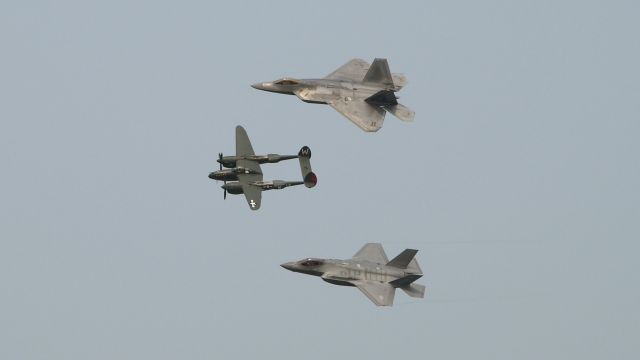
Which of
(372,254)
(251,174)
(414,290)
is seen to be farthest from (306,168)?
(414,290)

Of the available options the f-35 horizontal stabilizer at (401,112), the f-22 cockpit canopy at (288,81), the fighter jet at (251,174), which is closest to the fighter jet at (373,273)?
the fighter jet at (251,174)

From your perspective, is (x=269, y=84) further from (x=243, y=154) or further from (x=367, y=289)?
(x=367, y=289)

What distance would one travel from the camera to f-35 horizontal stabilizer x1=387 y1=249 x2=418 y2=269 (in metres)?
134

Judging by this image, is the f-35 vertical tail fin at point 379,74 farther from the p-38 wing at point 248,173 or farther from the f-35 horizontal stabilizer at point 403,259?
the f-35 horizontal stabilizer at point 403,259

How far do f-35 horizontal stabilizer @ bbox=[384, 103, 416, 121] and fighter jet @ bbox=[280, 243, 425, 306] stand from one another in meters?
11.4

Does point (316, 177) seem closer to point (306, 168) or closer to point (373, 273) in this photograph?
point (306, 168)

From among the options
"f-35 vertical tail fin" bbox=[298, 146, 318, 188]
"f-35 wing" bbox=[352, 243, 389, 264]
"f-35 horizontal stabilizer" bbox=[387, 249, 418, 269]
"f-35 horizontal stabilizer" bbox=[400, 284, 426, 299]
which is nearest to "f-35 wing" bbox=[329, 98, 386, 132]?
"f-35 vertical tail fin" bbox=[298, 146, 318, 188]

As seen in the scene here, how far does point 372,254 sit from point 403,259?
6645 mm

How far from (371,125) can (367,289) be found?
13.5 m

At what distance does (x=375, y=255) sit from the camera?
140125mm

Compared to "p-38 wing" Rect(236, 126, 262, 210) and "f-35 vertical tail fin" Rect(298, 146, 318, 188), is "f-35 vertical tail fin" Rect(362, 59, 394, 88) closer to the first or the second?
"f-35 vertical tail fin" Rect(298, 146, 318, 188)

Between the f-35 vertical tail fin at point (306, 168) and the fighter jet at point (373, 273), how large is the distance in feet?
21.9

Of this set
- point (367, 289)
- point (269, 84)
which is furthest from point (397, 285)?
point (269, 84)

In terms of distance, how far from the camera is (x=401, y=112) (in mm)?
138000
